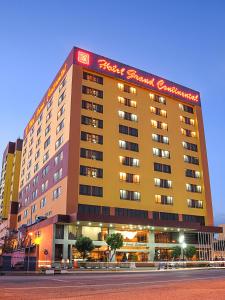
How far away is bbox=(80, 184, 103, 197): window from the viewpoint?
64250mm

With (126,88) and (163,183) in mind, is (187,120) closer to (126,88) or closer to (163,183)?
(126,88)

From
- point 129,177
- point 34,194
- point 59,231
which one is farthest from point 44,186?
point 129,177

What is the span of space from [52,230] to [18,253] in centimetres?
2593

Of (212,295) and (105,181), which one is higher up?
(105,181)

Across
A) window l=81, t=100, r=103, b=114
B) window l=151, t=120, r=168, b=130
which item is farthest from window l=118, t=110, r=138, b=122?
window l=151, t=120, r=168, b=130

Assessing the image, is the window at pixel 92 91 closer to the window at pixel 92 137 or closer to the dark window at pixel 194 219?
the window at pixel 92 137

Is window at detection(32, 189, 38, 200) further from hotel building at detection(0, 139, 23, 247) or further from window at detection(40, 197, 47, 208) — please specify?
hotel building at detection(0, 139, 23, 247)

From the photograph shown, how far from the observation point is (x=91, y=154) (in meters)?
67.8

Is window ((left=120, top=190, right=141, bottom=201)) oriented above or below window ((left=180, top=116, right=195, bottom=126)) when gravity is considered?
below

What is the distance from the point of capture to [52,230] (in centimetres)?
6188

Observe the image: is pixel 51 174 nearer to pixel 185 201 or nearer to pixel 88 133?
pixel 88 133

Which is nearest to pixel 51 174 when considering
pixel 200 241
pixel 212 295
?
pixel 200 241

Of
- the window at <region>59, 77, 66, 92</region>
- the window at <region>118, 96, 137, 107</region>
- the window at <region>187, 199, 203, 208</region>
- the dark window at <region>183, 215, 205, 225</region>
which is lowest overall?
the dark window at <region>183, 215, 205, 225</region>

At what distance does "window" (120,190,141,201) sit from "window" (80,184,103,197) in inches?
192
